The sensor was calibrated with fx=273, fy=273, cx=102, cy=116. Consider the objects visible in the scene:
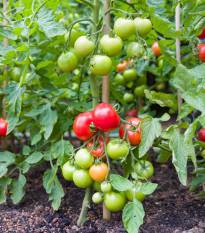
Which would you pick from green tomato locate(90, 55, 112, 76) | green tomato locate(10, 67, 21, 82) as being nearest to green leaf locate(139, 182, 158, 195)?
green tomato locate(90, 55, 112, 76)

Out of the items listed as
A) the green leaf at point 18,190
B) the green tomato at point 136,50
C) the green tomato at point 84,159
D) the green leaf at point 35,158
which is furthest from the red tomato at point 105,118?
the green leaf at point 18,190

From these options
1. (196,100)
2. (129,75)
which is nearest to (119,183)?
(196,100)

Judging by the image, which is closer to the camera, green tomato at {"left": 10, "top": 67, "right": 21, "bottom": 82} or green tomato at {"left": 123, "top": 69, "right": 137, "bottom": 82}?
green tomato at {"left": 10, "top": 67, "right": 21, "bottom": 82}

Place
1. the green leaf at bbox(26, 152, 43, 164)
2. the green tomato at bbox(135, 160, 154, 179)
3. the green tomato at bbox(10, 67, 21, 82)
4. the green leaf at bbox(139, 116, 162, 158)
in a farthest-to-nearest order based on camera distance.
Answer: the green tomato at bbox(10, 67, 21, 82), the green leaf at bbox(26, 152, 43, 164), the green tomato at bbox(135, 160, 154, 179), the green leaf at bbox(139, 116, 162, 158)

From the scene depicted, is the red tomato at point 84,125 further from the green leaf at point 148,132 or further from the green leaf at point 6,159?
the green leaf at point 6,159

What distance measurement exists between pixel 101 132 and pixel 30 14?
19.3 inches

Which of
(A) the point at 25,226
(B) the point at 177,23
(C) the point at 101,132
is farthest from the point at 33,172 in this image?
(B) the point at 177,23

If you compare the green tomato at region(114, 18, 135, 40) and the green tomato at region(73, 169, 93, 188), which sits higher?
the green tomato at region(114, 18, 135, 40)

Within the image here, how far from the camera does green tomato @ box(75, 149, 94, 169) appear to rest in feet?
3.11

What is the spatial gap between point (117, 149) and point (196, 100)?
0.31 metres

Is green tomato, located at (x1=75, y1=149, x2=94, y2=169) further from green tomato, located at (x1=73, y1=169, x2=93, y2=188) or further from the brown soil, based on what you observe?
the brown soil

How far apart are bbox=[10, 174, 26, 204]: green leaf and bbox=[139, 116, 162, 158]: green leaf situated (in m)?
0.57

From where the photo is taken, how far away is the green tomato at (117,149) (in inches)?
36.3

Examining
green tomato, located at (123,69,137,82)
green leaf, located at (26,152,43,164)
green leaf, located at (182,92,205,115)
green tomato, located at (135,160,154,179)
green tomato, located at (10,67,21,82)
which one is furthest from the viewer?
green tomato, located at (123,69,137,82)
